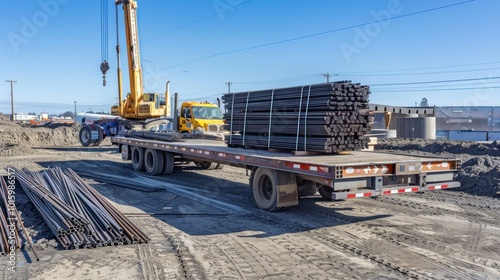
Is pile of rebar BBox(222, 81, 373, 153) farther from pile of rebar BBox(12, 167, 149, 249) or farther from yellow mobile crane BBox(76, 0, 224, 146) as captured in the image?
yellow mobile crane BBox(76, 0, 224, 146)

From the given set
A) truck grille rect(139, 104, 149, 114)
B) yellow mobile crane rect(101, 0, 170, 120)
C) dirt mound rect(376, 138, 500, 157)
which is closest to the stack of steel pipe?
truck grille rect(139, 104, 149, 114)

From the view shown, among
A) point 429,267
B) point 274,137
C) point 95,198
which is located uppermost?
point 274,137

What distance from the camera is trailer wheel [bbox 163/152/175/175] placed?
13.9m

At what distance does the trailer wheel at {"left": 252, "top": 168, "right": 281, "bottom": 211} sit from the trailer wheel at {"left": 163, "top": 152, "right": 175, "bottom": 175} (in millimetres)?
5753

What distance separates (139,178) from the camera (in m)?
13.6

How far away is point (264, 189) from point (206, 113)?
11071 mm

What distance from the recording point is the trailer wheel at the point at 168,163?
13906 millimetres

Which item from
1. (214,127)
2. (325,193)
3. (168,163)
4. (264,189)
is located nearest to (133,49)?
(214,127)

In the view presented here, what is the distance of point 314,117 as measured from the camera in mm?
8203

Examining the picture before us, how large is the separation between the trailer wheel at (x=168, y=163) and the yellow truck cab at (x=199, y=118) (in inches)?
A: 181

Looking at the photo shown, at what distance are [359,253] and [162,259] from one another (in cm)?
279

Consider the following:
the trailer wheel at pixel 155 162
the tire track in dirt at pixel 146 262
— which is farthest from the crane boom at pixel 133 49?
the tire track in dirt at pixel 146 262

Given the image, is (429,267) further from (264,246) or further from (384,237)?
(264,246)

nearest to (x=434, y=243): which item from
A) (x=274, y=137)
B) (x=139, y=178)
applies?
(x=274, y=137)
